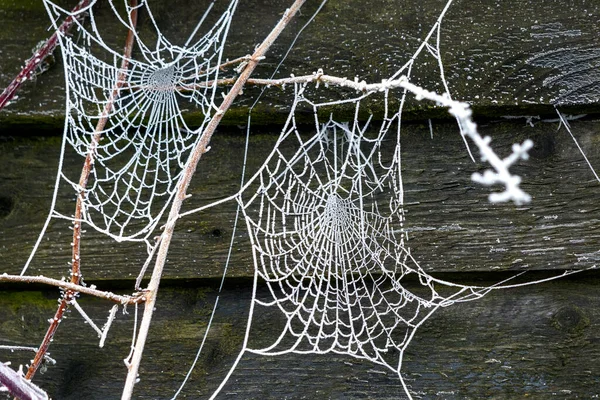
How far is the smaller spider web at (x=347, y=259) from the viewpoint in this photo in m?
0.85

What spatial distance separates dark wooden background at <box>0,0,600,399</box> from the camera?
819 mm

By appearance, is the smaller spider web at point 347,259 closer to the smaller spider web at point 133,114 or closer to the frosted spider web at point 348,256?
the frosted spider web at point 348,256

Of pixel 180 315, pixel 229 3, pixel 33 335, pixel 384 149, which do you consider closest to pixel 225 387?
pixel 180 315

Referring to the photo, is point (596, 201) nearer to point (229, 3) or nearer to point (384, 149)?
point (384, 149)

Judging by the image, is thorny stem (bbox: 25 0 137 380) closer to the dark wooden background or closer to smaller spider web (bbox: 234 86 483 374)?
the dark wooden background

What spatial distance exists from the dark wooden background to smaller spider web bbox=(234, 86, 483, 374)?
22 millimetres

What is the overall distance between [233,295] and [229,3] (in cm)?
40

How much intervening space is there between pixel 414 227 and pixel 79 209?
1.42 ft

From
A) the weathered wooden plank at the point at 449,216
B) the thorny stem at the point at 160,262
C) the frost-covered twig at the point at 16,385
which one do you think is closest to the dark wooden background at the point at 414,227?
the weathered wooden plank at the point at 449,216

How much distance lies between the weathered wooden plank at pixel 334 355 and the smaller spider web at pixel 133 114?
14 centimetres

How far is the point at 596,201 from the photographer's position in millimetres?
821

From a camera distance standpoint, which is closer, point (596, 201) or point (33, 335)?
point (596, 201)

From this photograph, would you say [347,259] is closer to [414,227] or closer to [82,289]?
[414,227]

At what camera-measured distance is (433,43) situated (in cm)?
84
